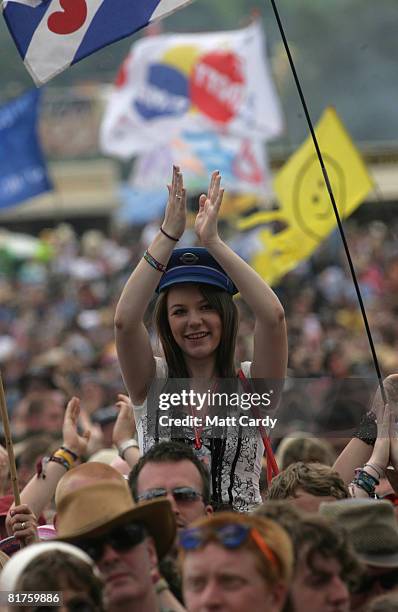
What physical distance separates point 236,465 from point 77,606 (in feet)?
5.12

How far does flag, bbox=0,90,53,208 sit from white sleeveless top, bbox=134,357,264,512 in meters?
11.0

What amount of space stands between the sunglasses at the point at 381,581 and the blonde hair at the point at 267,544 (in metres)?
0.48

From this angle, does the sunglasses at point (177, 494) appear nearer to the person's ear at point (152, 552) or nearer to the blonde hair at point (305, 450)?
the person's ear at point (152, 552)

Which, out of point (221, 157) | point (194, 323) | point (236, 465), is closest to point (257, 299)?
point (194, 323)

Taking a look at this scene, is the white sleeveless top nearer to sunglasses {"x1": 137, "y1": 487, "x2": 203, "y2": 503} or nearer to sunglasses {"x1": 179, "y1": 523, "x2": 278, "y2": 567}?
sunglasses {"x1": 137, "y1": 487, "x2": 203, "y2": 503}

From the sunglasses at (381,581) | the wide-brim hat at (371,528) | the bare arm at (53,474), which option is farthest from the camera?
the bare arm at (53,474)

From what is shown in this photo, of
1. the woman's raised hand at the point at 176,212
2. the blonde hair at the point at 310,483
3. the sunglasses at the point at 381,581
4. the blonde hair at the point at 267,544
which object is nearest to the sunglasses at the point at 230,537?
the blonde hair at the point at 267,544

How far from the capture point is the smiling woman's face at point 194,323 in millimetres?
5691

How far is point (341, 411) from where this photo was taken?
6.20 m

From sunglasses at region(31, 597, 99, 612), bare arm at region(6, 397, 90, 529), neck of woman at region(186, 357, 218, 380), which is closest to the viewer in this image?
sunglasses at region(31, 597, 99, 612)

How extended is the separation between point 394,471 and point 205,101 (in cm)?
1321

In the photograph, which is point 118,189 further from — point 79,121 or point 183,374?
point 183,374

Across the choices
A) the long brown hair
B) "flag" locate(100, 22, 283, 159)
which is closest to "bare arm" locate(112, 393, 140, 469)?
the long brown hair

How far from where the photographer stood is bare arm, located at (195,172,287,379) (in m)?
5.54
